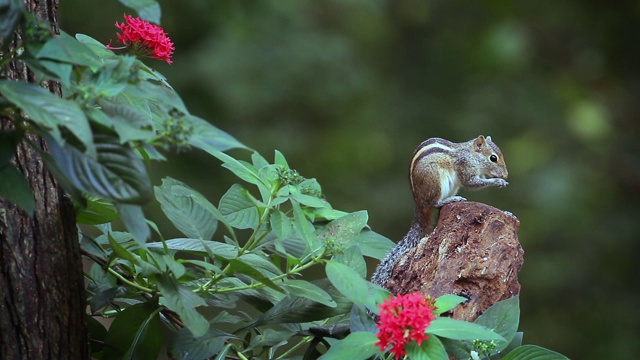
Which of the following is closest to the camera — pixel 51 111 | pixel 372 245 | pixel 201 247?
pixel 51 111

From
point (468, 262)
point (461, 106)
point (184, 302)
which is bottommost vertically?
point (184, 302)

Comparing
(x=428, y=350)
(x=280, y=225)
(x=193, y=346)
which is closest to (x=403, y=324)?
(x=428, y=350)

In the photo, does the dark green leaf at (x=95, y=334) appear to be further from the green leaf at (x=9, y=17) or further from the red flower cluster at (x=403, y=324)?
the green leaf at (x=9, y=17)

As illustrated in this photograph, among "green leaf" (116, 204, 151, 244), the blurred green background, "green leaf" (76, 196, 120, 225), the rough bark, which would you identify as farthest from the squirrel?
the blurred green background

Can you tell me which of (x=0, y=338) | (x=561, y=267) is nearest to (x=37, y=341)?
(x=0, y=338)

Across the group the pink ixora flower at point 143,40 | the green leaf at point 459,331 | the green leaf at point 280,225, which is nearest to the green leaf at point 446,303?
the green leaf at point 459,331

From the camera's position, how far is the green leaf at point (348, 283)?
1.43 meters

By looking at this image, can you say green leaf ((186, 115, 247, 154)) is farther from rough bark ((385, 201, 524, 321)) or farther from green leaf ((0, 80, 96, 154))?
rough bark ((385, 201, 524, 321))

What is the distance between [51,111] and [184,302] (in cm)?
45

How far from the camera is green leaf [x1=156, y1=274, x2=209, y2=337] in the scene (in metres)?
1.43

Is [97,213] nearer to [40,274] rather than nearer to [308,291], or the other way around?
[40,274]

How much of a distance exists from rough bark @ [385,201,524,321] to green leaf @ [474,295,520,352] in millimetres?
187

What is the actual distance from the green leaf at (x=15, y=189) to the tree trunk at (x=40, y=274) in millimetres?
259

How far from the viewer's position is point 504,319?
163 cm
